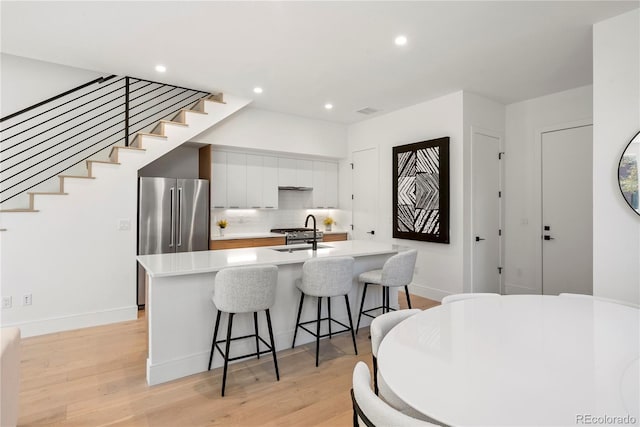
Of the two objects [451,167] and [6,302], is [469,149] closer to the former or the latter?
[451,167]

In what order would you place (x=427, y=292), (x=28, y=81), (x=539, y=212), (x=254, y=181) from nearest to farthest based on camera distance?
1. (x=28, y=81)
2. (x=539, y=212)
3. (x=427, y=292)
4. (x=254, y=181)

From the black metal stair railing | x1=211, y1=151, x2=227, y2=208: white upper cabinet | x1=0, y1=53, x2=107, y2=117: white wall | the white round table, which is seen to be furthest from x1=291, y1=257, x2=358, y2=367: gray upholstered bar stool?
x1=0, y1=53, x2=107, y2=117: white wall

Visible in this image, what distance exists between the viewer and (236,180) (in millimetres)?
5480

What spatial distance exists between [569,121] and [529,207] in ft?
4.02

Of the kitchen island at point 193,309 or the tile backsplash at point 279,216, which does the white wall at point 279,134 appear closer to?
the tile backsplash at point 279,216

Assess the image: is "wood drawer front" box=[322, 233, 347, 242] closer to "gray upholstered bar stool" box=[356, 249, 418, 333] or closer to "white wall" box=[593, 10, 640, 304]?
"gray upholstered bar stool" box=[356, 249, 418, 333]

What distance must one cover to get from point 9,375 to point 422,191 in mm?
4612

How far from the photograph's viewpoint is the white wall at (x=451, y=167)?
4555mm

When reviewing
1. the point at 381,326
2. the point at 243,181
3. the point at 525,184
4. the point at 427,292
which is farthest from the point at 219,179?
the point at 525,184

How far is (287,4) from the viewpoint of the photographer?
2588mm

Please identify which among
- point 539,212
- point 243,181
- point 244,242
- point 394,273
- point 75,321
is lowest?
point 75,321

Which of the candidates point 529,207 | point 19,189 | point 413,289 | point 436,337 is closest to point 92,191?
point 19,189

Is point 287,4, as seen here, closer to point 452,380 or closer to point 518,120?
point 452,380

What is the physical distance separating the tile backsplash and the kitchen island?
254 cm
